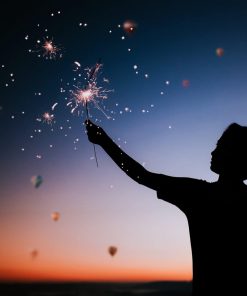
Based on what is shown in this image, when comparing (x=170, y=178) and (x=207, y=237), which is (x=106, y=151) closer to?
(x=170, y=178)

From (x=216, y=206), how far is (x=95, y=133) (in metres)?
Result: 1.20

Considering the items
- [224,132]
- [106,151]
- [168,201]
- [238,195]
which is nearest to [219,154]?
[224,132]

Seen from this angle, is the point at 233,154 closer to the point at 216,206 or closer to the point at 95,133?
the point at 216,206

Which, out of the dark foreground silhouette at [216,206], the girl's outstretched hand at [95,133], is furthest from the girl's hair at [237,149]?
the girl's outstretched hand at [95,133]

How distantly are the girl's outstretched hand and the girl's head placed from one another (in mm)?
967

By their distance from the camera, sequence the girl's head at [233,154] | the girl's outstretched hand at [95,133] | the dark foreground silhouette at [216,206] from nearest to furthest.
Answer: the dark foreground silhouette at [216,206]
the girl's head at [233,154]
the girl's outstretched hand at [95,133]

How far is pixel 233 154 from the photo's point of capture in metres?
2.63

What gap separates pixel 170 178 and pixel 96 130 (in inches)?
32.6

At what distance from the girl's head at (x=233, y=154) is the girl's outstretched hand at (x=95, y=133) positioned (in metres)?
0.97

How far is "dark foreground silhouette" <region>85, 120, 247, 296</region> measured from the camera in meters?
2.23

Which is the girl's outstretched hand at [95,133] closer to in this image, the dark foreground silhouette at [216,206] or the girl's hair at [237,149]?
the dark foreground silhouette at [216,206]

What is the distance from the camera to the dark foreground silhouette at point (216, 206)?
2.23 metres

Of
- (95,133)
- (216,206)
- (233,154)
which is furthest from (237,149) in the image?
(95,133)

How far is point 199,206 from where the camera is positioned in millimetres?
2457
